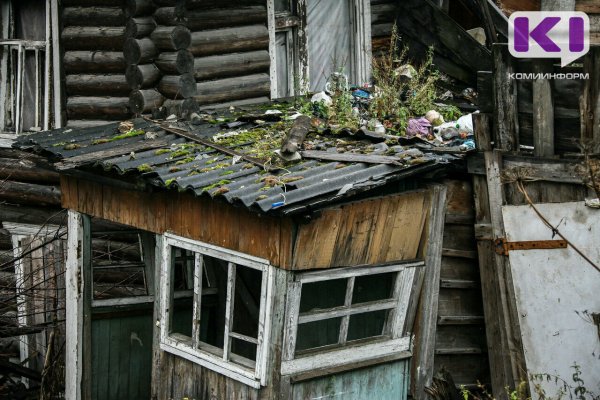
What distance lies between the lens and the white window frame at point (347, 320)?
7.53m

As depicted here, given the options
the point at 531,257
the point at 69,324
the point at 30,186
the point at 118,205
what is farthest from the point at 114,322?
the point at 531,257

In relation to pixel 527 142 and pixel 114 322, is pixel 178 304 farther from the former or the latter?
pixel 527 142

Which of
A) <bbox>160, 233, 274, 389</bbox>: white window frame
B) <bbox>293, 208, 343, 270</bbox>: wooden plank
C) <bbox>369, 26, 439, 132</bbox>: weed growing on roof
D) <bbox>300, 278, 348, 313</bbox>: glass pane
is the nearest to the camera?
<bbox>293, 208, 343, 270</bbox>: wooden plank

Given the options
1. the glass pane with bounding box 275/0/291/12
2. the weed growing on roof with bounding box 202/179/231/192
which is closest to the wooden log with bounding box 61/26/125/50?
the glass pane with bounding box 275/0/291/12

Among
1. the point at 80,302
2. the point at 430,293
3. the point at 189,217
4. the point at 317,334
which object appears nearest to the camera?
the point at 189,217

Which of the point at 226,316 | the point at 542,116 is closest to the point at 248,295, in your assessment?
the point at 226,316

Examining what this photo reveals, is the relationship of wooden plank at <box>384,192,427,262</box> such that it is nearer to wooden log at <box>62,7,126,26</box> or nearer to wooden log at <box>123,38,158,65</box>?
wooden log at <box>123,38,158,65</box>

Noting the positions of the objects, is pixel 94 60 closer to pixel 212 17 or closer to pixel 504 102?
pixel 212 17

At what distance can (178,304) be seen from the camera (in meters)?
9.88

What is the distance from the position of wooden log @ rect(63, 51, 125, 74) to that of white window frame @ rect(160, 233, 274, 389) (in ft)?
11.4

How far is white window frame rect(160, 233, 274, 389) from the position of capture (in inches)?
294

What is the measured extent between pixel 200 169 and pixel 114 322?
2.86 meters

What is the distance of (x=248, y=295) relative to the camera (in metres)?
9.42

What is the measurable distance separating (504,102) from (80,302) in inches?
189
